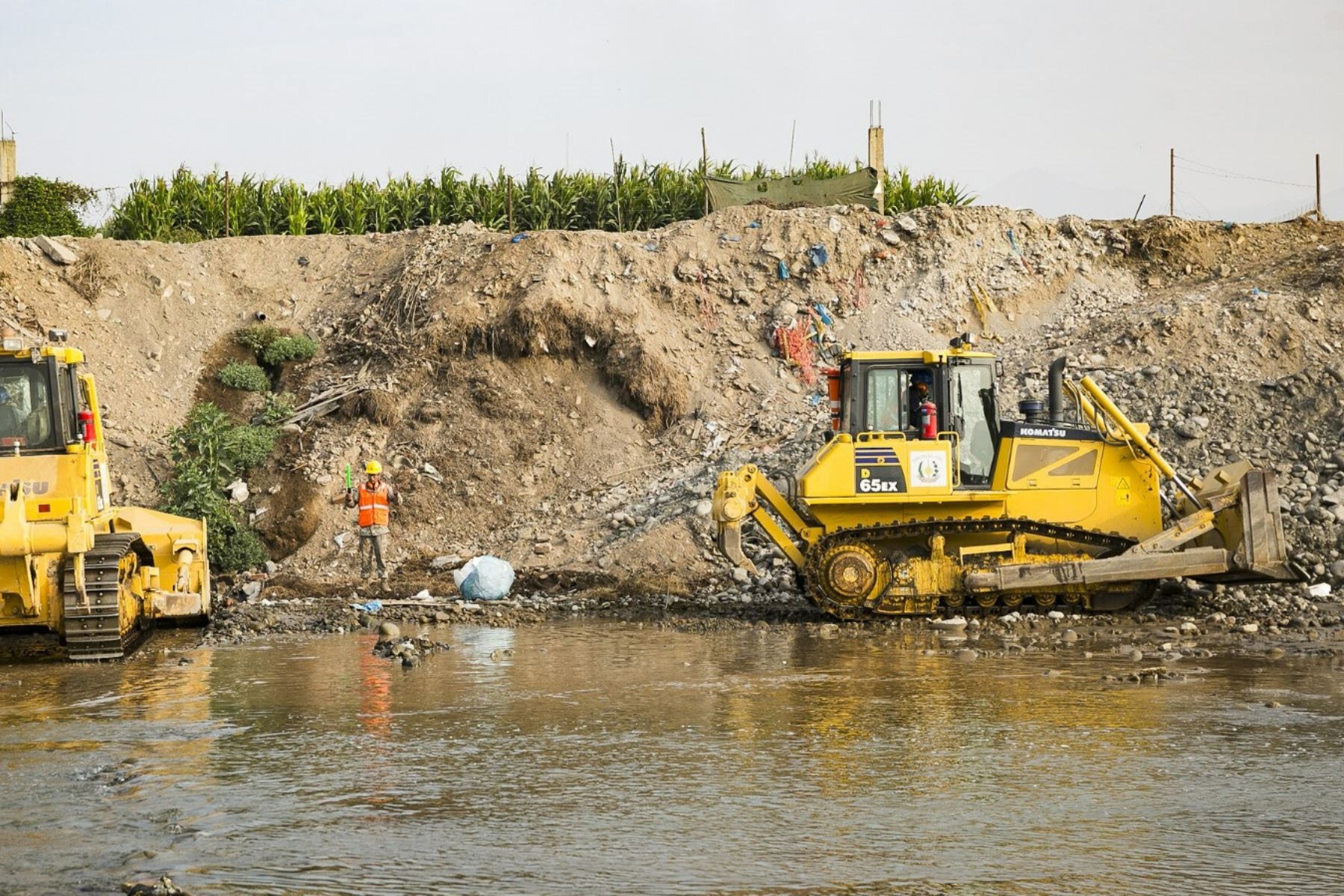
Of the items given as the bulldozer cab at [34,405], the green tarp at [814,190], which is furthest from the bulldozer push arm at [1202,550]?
the green tarp at [814,190]

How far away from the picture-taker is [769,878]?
6.44m

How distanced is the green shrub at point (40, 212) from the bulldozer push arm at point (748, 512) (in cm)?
1961

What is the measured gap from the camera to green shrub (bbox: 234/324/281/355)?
2631cm

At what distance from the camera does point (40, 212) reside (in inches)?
1197

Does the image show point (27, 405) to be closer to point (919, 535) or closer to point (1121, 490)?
point (919, 535)

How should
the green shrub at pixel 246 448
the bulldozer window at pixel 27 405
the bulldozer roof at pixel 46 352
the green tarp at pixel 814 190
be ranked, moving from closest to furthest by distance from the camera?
the bulldozer roof at pixel 46 352 → the bulldozer window at pixel 27 405 → the green shrub at pixel 246 448 → the green tarp at pixel 814 190

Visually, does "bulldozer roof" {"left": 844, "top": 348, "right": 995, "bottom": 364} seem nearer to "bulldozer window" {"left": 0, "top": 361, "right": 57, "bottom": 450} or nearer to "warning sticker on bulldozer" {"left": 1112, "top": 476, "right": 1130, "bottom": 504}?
"warning sticker on bulldozer" {"left": 1112, "top": 476, "right": 1130, "bottom": 504}

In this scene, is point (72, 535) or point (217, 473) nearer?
point (72, 535)

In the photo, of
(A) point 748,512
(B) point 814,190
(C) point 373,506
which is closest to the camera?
(A) point 748,512

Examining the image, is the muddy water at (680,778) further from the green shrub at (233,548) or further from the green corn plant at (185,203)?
the green corn plant at (185,203)

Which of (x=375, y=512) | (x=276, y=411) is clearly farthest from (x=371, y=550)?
(x=276, y=411)

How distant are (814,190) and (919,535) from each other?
1546 centimetres

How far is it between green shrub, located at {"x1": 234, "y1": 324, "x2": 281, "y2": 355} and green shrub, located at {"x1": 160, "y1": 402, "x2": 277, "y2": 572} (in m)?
2.06

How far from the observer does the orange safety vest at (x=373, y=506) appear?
1912 cm
